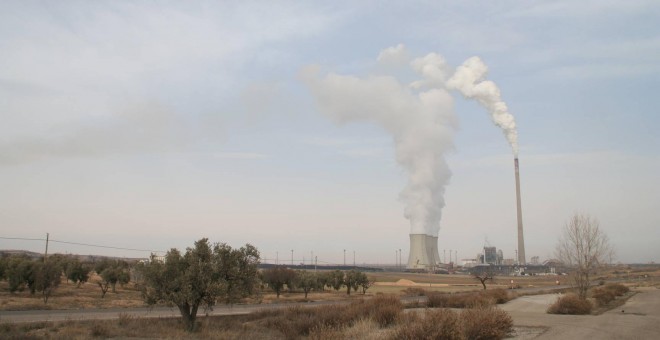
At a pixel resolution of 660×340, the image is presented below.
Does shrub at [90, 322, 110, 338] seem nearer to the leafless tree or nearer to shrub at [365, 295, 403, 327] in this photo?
shrub at [365, 295, 403, 327]

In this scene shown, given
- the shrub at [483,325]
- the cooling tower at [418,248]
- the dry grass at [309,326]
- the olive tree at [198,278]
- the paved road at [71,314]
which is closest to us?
the dry grass at [309,326]

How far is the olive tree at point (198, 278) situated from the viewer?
2433 cm

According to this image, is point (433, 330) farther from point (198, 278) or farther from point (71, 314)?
point (71, 314)

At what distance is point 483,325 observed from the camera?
16719mm

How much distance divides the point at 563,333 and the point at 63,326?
21212 mm

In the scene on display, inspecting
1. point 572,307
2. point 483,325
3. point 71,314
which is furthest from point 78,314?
point 572,307

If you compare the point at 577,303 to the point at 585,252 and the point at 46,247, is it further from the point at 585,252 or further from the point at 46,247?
the point at 46,247

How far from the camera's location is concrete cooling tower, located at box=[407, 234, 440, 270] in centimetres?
9619

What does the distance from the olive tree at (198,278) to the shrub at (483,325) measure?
12.1 m

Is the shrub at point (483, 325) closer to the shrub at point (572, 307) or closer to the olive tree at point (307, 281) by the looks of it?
the shrub at point (572, 307)

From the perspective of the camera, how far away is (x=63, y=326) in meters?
23.5

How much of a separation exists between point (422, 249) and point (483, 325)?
8235 cm

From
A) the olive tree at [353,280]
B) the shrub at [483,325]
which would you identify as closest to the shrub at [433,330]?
the shrub at [483,325]

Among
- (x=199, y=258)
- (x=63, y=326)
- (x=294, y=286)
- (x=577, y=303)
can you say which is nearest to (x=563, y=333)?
(x=577, y=303)
